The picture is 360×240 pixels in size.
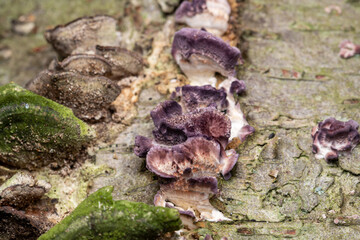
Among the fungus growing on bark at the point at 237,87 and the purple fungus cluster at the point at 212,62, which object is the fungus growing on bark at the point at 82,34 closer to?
the purple fungus cluster at the point at 212,62

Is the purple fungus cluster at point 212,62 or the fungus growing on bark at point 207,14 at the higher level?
the fungus growing on bark at point 207,14

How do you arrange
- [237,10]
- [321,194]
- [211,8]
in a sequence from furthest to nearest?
[237,10] < [211,8] < [321,194]

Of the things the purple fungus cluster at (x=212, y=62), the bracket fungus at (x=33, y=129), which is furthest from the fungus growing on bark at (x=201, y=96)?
the bracket fungus at (x=33, y=129)

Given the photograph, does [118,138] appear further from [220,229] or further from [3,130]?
[220,229]

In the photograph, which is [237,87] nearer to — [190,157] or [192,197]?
[190,157]

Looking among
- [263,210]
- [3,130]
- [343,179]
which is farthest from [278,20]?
[3,130]

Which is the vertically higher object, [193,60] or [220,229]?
[193,60]
